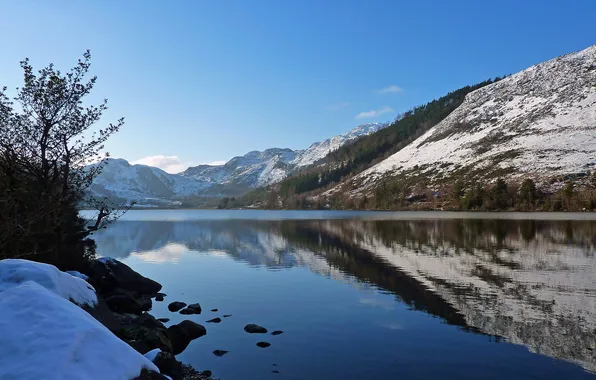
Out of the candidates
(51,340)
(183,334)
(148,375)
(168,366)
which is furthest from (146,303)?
(51,340)

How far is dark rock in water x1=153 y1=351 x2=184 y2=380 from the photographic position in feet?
54.8

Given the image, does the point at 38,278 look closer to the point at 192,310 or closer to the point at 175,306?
the point at 192,310

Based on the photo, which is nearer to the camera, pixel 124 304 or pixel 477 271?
pixel 124 304

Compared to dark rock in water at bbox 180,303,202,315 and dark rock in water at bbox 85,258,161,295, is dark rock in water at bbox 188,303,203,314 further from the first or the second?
dark rock in water at bbox 85,258,161,295

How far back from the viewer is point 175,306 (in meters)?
31.3

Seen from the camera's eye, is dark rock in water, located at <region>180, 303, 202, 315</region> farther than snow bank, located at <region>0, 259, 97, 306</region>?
Yes

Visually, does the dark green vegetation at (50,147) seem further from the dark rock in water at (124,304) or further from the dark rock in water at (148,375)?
the dark rock in water at (148,375)

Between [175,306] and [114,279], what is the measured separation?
771cm

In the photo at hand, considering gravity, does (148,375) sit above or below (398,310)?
above

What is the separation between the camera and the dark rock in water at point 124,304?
94.8 ft

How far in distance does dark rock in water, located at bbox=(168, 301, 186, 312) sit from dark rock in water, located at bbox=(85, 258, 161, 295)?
6.22 metres

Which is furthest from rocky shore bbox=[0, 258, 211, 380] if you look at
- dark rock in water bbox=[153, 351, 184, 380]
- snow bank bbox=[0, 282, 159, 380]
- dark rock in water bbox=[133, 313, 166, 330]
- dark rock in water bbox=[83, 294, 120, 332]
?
dark rock in water bbox=[133, 313, 166, 330]

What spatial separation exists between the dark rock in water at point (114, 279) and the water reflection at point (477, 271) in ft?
57.6

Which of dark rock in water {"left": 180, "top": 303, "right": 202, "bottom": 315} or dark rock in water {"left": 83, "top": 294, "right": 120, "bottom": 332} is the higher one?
dark rock in water {"left": 83, "top": 294, "right": 120, "bottom": 332}
